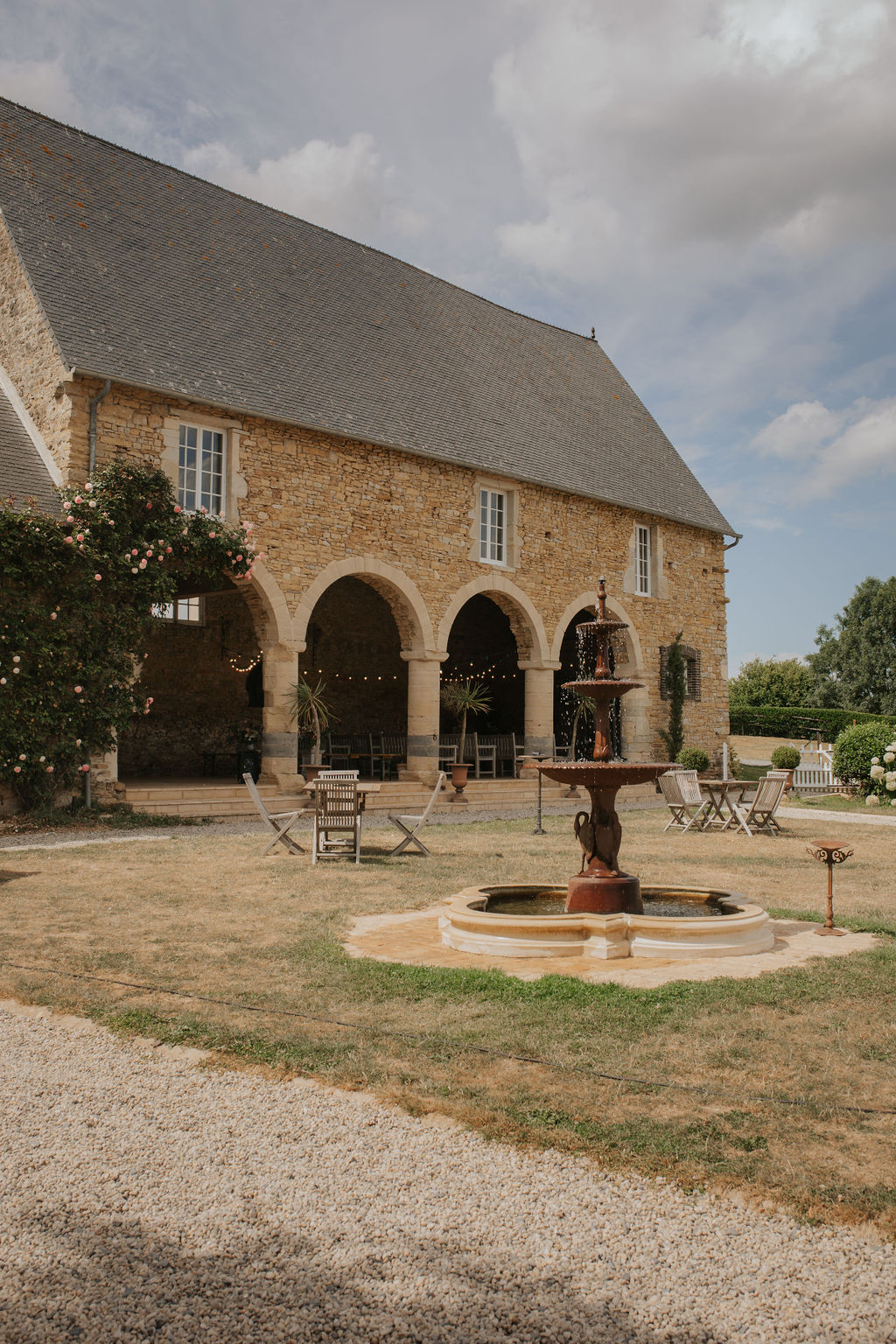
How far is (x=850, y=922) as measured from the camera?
5914 millimetres

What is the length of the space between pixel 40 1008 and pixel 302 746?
12.0m

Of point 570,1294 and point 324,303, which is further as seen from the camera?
point 324,303

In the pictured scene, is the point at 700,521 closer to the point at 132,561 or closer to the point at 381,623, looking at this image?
the point at 381,623

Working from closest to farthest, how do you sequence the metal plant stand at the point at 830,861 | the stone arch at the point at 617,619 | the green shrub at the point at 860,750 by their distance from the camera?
the metal plant stand at the point at 830,861, the green shrub at the point at 860,750, the stone arch at the point at 617,619

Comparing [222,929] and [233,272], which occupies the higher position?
[233,272]

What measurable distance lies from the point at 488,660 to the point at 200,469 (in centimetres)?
1004

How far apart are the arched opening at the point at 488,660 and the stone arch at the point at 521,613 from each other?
461cm

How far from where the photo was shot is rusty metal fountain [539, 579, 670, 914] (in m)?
5.64

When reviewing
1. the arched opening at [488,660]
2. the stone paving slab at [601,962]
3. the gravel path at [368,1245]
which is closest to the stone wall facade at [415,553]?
the arched opening at [488,660]

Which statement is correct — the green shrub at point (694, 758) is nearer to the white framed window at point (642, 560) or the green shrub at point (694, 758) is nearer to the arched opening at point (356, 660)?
the white framed window at point (642, 560)

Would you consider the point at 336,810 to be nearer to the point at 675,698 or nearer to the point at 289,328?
the point at 289,328

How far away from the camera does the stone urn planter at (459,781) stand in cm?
1462

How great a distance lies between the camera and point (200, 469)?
40.9ft

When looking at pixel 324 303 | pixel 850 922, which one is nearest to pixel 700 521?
pixel 324 303
